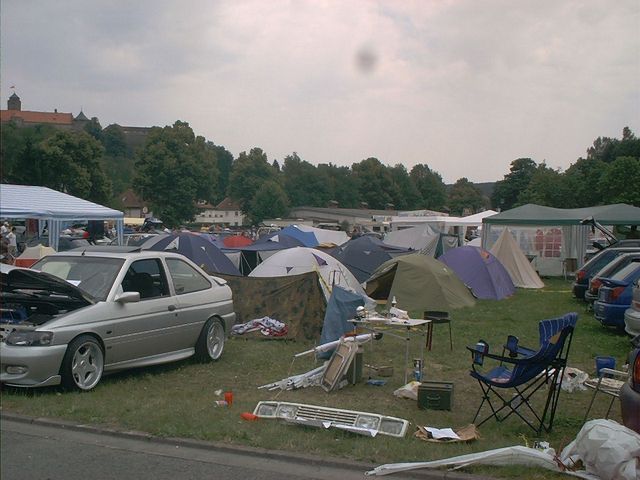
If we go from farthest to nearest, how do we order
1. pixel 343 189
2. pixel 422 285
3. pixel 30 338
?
1. pixel 343 189
2. pixel 422 285
3. pixel 30 338

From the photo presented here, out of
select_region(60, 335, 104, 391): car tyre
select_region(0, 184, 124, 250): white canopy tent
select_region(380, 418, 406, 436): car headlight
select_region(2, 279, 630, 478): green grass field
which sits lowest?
select_region(2, 279, 630, 478): green grass field

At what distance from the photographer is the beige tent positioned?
22.8m

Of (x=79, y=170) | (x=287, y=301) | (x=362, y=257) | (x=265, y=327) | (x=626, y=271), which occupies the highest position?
(x=79, y=170)

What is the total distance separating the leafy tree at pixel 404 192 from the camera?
308 ft

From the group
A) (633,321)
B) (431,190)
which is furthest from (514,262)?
(431,190)

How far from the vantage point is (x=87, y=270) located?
8.34m

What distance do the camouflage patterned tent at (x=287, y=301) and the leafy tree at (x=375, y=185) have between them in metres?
81.4

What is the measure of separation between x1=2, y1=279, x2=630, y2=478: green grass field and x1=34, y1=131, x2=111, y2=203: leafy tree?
1806 centimetres

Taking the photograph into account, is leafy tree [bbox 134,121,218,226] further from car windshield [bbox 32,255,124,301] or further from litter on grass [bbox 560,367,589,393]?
litter on grass [bbox 560,367,589,393]

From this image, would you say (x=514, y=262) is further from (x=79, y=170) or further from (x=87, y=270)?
(x=79, y=170)

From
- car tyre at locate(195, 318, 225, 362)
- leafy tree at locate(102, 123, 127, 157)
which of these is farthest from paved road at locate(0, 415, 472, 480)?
leafy tree at locate(102, 123, 127, 157)

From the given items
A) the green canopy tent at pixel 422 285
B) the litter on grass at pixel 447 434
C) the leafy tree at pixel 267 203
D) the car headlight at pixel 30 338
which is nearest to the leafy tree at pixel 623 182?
the green canopy tent at pixel 422 285

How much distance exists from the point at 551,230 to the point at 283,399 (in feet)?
73.7

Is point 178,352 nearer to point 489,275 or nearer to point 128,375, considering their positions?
point 128,375
